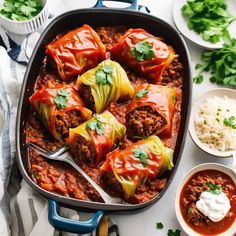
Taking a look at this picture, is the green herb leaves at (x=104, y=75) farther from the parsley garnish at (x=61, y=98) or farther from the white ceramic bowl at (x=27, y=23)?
the white ceramic bowl at (x=27, y=23)

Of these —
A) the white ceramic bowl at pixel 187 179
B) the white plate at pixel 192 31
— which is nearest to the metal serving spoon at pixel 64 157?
the white ceramic bowl at pixel 187 179

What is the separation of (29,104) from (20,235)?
87 centimetres

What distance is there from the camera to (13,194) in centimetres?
457

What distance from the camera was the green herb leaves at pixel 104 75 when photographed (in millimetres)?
4500

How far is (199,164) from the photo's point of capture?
15.1ft

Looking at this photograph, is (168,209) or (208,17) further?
(208,17)

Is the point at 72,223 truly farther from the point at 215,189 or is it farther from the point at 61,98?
the point at 215,189

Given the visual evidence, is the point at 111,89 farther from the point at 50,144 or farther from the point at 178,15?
the point at 178,15

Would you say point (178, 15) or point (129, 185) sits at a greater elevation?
point (178, 15)

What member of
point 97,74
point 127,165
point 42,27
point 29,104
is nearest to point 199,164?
point 127,165

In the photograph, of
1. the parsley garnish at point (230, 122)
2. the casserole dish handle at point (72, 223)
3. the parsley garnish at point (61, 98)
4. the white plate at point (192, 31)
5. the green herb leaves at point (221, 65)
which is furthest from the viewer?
the white plate at point (192, 31)

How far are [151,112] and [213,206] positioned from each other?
2.38 ft

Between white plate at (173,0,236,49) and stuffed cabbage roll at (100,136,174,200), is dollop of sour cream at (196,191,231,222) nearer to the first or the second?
stuffed cabbage roll at (100,136,174,200)

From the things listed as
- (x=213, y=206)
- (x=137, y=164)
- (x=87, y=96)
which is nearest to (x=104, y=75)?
(x=87, y=96)
